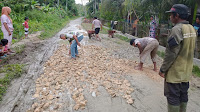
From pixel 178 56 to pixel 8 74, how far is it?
4019mm

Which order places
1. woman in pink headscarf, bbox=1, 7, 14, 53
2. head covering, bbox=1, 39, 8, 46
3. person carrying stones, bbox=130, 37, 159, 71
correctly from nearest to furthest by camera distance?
1. person carrying stones, bbox=130, 37, 159, 71
2. head covering, bbox=1, 39, 8, 46
3. woman in pink headscarf, bbox=1, 7, 14, 53

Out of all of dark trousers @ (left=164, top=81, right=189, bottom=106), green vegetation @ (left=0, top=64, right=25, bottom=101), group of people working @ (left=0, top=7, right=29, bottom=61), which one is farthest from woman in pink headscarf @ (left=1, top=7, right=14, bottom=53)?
dark trousers @ (left=164, top=81, right=189, bottom=106)

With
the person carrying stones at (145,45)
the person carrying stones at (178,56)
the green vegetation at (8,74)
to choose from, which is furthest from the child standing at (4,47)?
the person carrying stones at (178,56)

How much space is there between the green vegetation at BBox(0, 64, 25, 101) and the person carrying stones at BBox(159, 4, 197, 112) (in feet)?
10.6

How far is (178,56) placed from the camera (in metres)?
2.15

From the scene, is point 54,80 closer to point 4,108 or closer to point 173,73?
point 4,108

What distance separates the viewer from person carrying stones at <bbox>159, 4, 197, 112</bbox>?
80.5 inches

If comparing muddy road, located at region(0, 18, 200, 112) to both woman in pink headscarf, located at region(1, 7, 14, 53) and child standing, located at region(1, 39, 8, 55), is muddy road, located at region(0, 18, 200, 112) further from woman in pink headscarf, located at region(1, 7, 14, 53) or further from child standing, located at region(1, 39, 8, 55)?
woman in pink headscarf, located at region(1, 7, 14, 53)

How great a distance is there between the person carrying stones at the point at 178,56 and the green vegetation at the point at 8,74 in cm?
323

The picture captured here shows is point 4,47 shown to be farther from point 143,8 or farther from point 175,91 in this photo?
point 143,8

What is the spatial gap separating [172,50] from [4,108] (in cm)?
303

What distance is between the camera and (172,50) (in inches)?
82.1

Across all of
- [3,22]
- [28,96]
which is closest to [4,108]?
[28,96]

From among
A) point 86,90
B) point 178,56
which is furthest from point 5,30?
point 178,56
